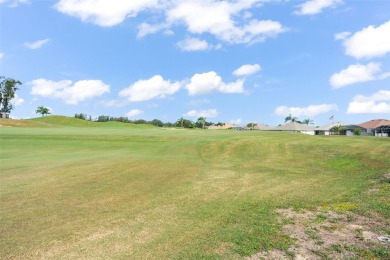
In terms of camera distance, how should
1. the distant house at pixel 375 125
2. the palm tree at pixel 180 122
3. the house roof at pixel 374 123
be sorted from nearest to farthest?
1. the distant house at pixel 375 125
2. the house roof at pixel 374 123
3. the palm tree at pixel 180 122

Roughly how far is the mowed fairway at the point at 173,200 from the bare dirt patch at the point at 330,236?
422 mm

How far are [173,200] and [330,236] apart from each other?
→ 5.93m

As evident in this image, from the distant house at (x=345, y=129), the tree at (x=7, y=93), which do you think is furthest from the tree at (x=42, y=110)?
the distant house at (x=345, y=129)

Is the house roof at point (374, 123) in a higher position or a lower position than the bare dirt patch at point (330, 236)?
higher

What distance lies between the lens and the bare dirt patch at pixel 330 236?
7.75 m

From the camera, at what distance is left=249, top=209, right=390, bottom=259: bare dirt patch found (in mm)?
7746

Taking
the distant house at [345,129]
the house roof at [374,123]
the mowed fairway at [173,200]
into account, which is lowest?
the mowed fairway at [173,200]

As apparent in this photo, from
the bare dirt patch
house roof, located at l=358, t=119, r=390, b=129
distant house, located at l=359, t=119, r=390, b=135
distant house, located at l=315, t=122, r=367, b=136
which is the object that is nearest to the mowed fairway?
the bare dirt patch

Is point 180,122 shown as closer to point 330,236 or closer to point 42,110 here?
point 42,110

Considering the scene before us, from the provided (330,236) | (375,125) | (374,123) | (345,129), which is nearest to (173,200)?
(330,236)

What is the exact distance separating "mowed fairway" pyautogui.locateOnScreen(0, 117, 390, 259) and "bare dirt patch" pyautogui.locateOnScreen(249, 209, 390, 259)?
422 millimetres

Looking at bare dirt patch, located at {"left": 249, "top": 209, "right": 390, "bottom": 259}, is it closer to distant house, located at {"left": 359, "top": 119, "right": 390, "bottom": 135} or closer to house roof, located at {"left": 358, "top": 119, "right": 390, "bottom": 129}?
distant house, located at {"left": 359, "top": 119, "right": 390, "bottom": 135}

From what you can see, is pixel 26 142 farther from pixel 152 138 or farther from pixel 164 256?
pixel 164 256

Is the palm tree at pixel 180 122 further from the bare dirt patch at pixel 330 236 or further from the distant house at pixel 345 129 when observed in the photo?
the bare dirt patch at pixel 330 236
